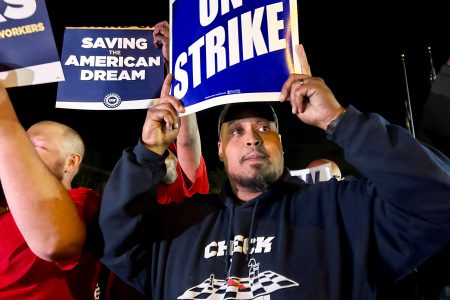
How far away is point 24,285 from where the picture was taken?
1.90m

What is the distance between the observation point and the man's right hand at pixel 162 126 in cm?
184

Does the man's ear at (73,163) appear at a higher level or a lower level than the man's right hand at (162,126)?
lower

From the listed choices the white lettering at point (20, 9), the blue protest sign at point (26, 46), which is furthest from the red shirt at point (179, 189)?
Result: the white lettering at point (20, 9)

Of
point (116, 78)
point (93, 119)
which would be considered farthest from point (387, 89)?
point (116, 78)

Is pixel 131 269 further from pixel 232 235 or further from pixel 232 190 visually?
pixel 232 190

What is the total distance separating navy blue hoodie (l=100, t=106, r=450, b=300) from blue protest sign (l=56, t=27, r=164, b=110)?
0.77 m

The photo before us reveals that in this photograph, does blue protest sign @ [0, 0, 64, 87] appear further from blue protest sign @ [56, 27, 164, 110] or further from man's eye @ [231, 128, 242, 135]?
man's eye @ [231, 128, 242, 135]

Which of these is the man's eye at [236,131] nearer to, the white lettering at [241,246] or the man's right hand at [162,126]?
the man's right hand at [162,126]

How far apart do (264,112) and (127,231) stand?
0.77 meters

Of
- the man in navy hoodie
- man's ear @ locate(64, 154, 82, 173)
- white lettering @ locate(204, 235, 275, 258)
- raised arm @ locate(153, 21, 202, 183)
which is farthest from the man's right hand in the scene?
raised arm @ locate(153, 21, 202, 183)

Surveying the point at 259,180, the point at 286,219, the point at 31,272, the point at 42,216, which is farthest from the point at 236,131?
the point at 31,272

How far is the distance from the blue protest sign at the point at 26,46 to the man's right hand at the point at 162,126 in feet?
1.52

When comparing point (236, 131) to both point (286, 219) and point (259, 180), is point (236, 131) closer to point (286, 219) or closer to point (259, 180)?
point (259, 180)

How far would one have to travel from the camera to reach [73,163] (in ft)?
7.48
